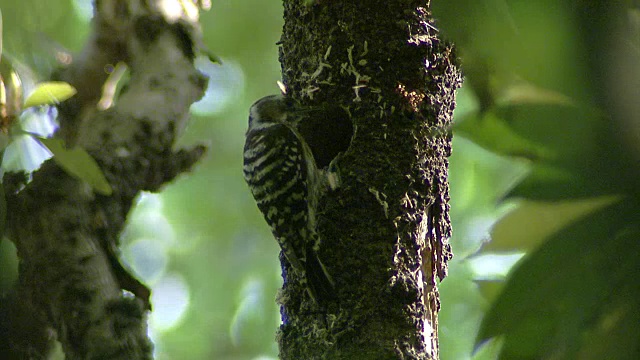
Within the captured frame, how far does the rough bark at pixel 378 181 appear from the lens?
7.20 feet

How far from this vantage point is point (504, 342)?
0.56 meters

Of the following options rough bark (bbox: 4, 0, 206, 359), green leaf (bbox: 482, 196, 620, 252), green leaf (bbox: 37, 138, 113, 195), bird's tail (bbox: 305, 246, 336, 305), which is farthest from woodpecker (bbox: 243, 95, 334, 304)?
green leaf (bbox: 482, 196, 620, 252)

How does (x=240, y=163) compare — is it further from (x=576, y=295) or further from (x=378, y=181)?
(x=576, y=295)

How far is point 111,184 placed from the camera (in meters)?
2.57

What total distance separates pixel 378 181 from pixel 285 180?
20.9 inches

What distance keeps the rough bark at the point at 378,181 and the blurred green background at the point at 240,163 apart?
187 millimetres

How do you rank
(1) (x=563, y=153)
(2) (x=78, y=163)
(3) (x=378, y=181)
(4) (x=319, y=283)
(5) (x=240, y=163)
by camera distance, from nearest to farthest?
1. (1) (x=563, y=153)
2. (2) (x=78, y=163)
3. (4) (x=319, y=283)
4. (3) (x=378, y=181)
5. (5) (x=240, y=163)

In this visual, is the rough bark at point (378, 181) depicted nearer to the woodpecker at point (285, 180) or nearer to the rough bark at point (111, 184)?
the woodpecker at point (285, 180)

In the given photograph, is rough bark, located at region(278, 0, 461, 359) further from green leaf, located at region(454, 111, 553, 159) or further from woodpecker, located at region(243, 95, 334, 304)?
green leaf, located at region(454, 111, 553, 159)

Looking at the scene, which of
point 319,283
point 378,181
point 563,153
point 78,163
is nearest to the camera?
point 563,153

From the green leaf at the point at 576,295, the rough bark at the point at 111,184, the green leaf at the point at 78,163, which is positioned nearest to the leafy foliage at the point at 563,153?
the green leaf at the point at 576,295

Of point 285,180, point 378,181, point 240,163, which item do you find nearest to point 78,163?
point 378,181

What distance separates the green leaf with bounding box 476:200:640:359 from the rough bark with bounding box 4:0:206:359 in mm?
1422

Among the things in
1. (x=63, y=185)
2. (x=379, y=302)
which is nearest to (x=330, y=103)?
(x=379, y=302)
